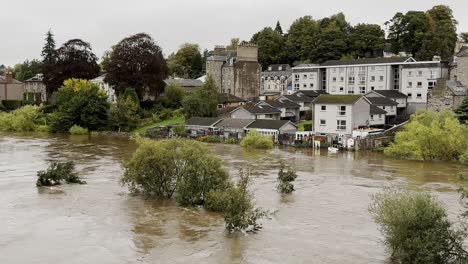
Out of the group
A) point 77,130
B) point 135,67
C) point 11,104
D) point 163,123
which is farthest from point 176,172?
point 11,104

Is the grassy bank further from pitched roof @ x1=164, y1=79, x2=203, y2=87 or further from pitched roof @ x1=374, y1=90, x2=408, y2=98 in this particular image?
pitched roof @ x1=374, y1=90, x2=408, y2=98

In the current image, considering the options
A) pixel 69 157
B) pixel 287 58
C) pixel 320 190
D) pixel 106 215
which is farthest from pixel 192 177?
pixel 287 58

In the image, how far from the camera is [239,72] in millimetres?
80000

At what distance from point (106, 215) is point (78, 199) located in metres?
4.05

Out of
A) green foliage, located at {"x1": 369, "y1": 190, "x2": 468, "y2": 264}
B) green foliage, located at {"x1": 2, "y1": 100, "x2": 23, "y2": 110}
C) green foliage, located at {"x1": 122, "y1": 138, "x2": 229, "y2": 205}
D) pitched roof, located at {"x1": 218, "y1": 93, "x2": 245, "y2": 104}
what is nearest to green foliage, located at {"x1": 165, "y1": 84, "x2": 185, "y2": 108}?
pitched roof, located at {"x1": 218, "y1": 93, "x2": 245, "y2": 104}

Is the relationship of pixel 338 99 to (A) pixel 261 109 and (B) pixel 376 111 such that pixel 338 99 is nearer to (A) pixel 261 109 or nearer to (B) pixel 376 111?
(B) pixel 376 111

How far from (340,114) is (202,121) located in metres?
16.1

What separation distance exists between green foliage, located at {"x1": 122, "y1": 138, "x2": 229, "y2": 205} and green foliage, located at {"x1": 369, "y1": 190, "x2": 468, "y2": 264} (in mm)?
10817

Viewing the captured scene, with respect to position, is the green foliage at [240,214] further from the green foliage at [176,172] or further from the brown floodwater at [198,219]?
the green foliage at [176,172]

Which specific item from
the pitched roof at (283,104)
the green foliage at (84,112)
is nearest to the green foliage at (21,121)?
the green foliage at (84,112)

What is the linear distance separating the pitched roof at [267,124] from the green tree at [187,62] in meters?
55.0

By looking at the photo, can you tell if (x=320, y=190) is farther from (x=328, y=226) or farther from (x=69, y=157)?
(x=69, y=157)

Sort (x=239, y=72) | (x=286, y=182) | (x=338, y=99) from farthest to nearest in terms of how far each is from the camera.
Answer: (x=239, y=72)
(x=338, y=99)
(x=286, y=182)

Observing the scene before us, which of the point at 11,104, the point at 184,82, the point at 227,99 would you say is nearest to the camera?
the point at 227,99
